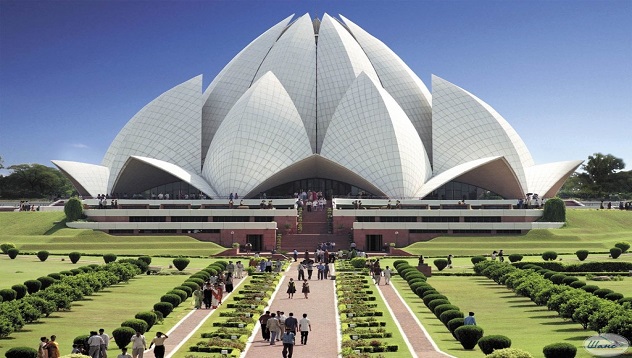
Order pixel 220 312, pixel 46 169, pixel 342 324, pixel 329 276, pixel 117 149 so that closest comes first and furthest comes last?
pixel 342 324, pixel 220 312, pixel 329 276, pixel 117 149, pixel 46 169

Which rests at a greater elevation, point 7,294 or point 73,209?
point 73,209

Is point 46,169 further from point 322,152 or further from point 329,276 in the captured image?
point 329,276

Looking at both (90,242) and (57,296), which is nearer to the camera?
(57,296)

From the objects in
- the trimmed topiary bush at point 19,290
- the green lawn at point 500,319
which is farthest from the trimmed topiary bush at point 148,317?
the green lawn at point 500,319

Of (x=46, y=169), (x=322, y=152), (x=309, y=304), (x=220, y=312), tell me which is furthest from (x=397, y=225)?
(x=46, y=169)

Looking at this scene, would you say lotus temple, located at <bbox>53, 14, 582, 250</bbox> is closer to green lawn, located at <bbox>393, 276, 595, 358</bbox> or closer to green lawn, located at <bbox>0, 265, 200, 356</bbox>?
green lawn, located at <bbox>393, 276, 595, 358</bbox>

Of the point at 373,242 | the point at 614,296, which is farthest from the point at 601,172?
the point at 614,296

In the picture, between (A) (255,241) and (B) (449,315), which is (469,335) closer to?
(B) (449,315)

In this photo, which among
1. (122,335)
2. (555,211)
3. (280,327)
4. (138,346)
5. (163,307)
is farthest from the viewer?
(555,211)
